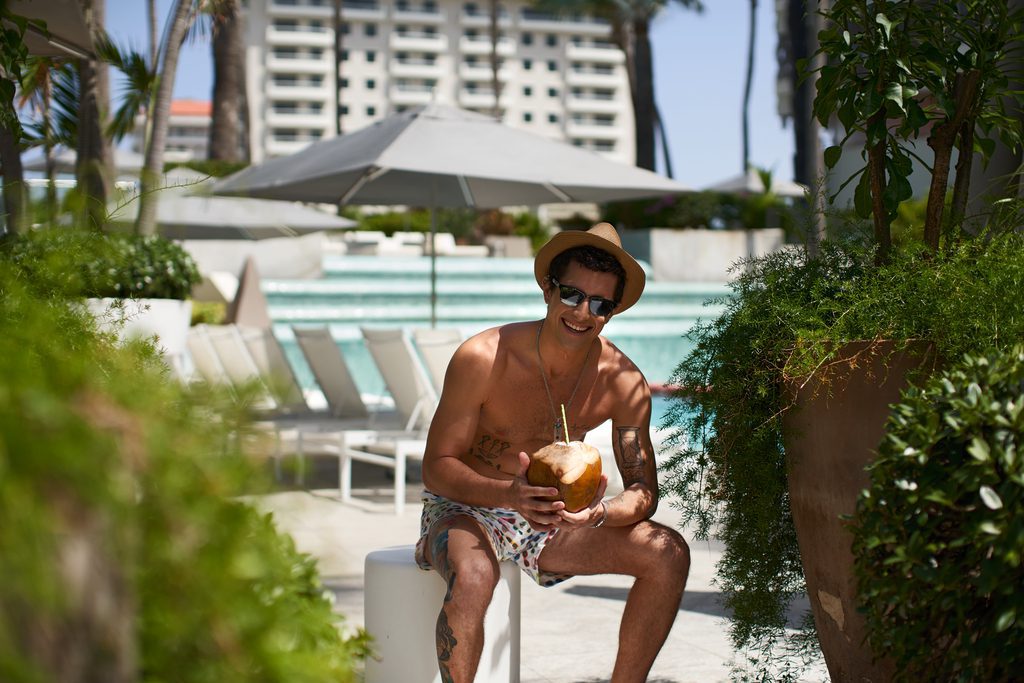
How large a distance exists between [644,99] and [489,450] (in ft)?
82.1

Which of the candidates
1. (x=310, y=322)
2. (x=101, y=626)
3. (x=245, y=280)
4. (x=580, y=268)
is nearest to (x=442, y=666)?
(x=580, y=268)

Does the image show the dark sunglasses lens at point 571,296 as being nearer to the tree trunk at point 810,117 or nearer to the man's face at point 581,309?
the man's face at point 581,309

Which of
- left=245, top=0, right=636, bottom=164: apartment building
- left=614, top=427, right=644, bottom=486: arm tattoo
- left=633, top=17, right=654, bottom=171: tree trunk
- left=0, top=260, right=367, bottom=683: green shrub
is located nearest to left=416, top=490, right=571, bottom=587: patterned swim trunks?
left=614, top=427, right=644, bottom=486: arm tattoo

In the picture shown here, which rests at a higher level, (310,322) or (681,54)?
(681,54)

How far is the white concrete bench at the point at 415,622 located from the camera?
10.4 feet

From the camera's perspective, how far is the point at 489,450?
3406 mm

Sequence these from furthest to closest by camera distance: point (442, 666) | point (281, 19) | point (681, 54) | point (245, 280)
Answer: point (281, 19) → point (681, 54) → point (245, 280) → point (442, 666)

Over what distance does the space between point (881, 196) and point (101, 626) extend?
251 cm

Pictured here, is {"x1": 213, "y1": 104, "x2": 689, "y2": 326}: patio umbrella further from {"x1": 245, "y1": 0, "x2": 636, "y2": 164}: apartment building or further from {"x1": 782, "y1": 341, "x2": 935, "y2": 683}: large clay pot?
{"x1": 245, "y1": 0, "x2": 636, "y2": 164}: apartment building

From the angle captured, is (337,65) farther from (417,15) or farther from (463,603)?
(417,15)

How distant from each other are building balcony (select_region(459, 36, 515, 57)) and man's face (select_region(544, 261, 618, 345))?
111 m

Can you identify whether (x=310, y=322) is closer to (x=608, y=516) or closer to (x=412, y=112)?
(x=412, y=112)

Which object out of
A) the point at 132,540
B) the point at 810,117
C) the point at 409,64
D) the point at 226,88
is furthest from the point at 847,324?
the point at 409,64

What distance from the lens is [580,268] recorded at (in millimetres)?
3340
